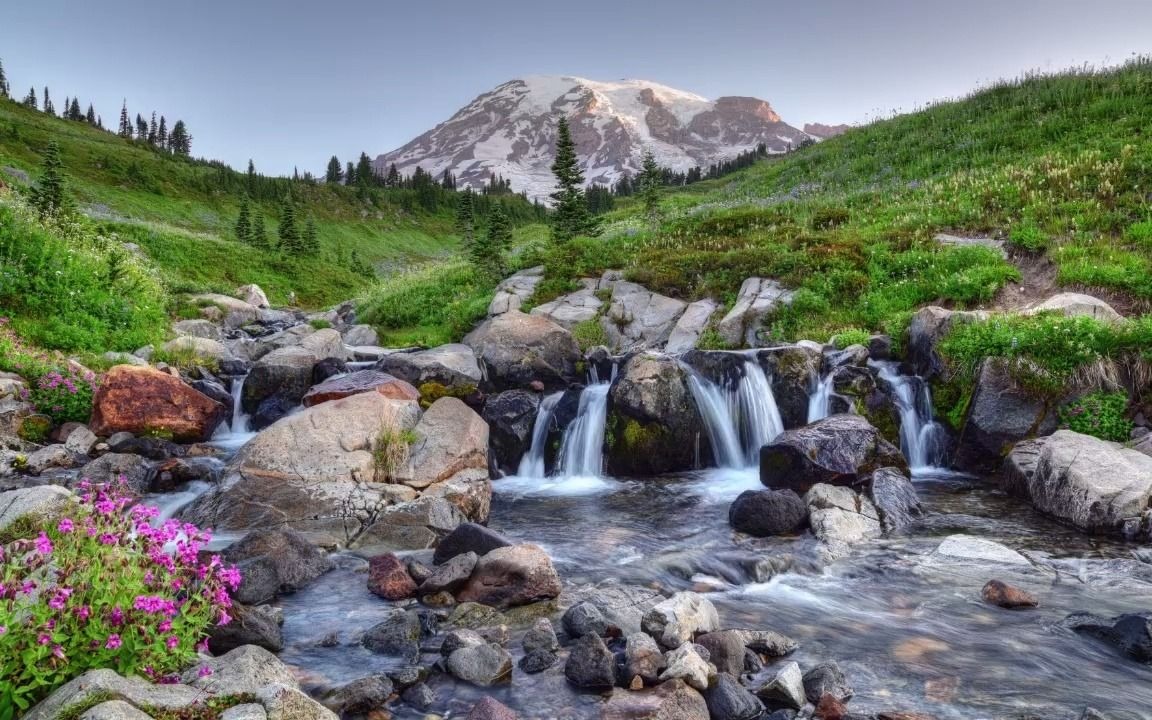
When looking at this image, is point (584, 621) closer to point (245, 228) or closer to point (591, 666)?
point (591, 666)

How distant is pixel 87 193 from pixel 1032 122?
8333 centimetres

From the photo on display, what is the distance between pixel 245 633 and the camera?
607cm

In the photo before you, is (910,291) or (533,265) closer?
(910,291)

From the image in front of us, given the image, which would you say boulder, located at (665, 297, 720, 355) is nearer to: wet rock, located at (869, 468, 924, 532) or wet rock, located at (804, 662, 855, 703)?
wet rock, located at (869, 468, 924, 532)

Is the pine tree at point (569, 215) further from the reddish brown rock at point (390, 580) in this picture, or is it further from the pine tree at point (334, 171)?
the pine tree at point (334, 171)

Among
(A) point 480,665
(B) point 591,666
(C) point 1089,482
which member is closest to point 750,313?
(C) point 1089,482

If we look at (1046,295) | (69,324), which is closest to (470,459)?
(69,324)

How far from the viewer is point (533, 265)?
84.8 feet

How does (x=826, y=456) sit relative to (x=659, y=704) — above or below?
above

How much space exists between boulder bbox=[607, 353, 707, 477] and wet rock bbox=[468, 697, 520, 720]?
9.03m

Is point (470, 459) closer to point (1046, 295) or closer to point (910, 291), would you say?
point (910, 291)

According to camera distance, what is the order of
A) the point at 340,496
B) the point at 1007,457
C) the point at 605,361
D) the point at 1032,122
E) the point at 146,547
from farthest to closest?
the point at 1032,122 → the point at 605,361 → the point at 1007,457 → the point at 340,496 → the point at 146,547

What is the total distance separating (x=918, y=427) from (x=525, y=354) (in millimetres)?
9238

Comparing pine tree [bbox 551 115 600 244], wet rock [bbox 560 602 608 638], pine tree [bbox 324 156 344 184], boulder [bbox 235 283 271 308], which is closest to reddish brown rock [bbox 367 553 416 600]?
wet rock [bbox 560 602 608 638]
